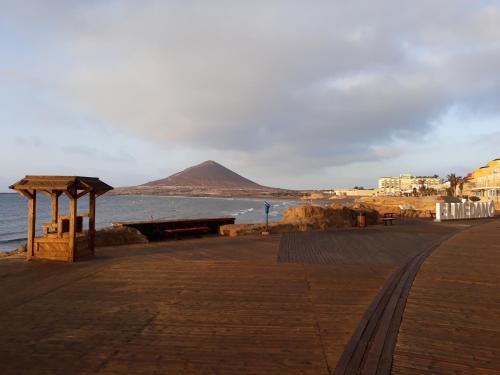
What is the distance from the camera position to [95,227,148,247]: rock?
14.1 m

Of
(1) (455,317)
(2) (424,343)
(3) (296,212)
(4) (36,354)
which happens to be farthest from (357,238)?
(4) (36,354)

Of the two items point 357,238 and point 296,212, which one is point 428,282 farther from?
point 296,212

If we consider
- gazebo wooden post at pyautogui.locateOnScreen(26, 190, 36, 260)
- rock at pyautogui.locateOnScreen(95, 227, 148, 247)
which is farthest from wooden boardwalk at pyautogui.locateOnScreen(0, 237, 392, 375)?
rock at pyautogui.locateOnScreen(95, 227, 148, 247)

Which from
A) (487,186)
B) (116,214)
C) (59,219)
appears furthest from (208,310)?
(116,214)

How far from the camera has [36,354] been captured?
13.1 ft

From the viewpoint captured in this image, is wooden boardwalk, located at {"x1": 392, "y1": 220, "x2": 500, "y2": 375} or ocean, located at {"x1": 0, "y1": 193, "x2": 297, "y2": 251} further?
ocean, located at {"x1": 0, "y1": 193, "x2": 297, "y2": 251}

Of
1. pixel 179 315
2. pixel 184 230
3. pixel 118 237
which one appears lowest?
pixel 179 315

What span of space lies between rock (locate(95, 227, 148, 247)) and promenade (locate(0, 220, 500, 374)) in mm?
3635

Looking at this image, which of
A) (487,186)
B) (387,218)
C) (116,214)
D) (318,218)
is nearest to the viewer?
(318,218)

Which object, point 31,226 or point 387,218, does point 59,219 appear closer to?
point 31,226

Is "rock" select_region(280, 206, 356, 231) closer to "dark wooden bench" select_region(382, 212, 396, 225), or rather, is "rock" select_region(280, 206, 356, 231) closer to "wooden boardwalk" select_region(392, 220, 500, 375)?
"dark wooden bench" select_region(382, 212, 396, 225)

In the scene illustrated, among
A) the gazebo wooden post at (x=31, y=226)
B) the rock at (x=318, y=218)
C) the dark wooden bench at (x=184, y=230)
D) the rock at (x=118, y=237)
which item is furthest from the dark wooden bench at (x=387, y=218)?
the gazebo wooden post at (x=31, y=226)

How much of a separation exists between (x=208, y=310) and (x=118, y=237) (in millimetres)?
10296

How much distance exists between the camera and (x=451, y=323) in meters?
4.90
